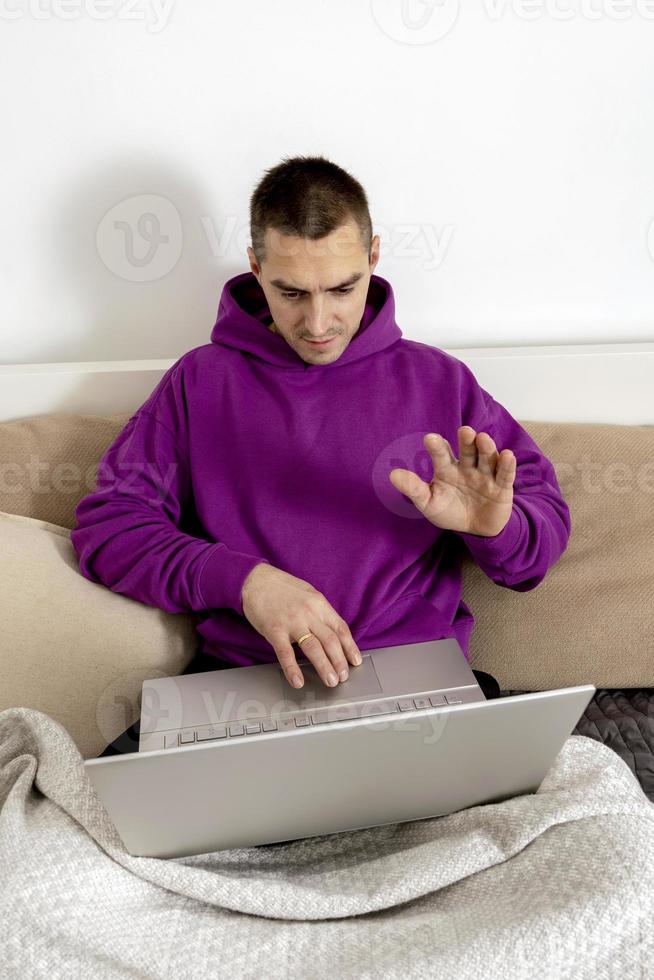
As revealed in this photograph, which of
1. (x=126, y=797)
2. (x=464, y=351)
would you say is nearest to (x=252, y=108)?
(x=464, y=351)

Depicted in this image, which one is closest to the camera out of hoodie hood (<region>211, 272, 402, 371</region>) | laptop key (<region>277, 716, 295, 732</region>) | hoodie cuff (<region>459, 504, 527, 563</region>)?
laptop key (<region>277, 716, 295, 732</region>)

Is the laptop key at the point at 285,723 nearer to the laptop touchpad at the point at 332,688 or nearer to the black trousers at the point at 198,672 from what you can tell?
the laptop touchpad at the point at 332,688

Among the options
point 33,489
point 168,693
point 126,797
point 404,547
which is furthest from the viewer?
point 33,489

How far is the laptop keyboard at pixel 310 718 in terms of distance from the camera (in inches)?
33.4

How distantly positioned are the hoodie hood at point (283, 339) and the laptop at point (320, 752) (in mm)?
480

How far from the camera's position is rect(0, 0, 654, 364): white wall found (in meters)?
1.38

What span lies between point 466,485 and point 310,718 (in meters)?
0.37

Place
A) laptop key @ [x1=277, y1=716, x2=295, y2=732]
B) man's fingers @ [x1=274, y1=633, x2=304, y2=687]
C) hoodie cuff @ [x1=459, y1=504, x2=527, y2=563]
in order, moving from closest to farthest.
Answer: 1. laptop key @ [x1=277, y1=716, x2=295, y2=732]
2. man's fingers @ [x1=274, y1=633, x2=304, y2=687]
3. hoodie cuff @ [x1=459, y1=504, x2=527, y2=563]

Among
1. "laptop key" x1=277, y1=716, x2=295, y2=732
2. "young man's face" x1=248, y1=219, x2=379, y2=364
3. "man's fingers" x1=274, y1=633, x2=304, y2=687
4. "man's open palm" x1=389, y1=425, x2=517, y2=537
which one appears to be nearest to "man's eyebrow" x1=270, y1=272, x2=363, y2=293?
"young man's face" x1=248, y1=219, x2=379, y2=364

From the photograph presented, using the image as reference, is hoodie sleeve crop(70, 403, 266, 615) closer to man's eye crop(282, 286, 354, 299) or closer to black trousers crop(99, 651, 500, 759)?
black trousers crop(99, 651, 500, 759)

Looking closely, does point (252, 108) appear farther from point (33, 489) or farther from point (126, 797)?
point (126, 797)

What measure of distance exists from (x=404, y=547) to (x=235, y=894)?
0.54 m

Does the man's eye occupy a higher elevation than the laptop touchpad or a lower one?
higher

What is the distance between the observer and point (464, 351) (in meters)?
1.52
